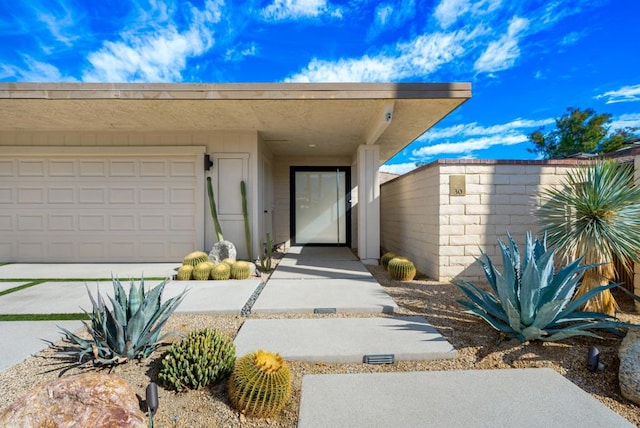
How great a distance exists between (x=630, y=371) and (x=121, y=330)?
134 inches

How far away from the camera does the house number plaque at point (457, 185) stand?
4488 millimetres

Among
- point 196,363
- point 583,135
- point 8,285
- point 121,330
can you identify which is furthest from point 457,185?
point 583,135

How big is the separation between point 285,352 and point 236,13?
791 centimetres

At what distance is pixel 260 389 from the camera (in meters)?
1.67

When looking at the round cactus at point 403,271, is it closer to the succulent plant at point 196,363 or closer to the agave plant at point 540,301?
the agave plant at point 540,301

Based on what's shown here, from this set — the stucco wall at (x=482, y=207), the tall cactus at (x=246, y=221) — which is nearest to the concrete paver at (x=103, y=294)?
the tall cactus at (x=246, y=221)

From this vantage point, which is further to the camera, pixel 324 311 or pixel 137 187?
pixel 137 187

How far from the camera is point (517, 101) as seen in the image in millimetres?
22453

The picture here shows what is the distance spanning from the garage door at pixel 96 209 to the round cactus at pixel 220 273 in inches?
66.1

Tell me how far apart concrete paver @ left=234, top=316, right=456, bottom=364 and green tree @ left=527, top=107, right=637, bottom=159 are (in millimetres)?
20451

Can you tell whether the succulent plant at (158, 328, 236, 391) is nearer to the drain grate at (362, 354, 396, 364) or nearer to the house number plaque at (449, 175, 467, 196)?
the drain grate at (362, 354, 396, 364)

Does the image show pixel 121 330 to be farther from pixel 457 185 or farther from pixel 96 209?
pixel 96 209

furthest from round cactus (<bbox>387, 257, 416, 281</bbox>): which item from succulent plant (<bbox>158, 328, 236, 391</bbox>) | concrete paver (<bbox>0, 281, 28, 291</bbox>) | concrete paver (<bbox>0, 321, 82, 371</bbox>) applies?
concrete paver (<bbox>0, 281, 28, 291</bbox>)

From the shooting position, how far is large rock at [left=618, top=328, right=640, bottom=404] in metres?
1.80
